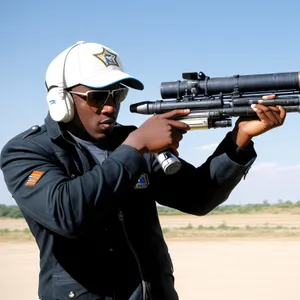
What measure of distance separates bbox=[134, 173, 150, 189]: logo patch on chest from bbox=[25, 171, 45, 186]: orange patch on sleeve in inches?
19.3

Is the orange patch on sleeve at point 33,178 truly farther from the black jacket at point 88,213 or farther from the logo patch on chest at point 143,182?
the logo patch on chest at point 143,182

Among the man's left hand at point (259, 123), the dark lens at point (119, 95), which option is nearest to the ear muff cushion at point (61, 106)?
the dark lens at point (119, 95)

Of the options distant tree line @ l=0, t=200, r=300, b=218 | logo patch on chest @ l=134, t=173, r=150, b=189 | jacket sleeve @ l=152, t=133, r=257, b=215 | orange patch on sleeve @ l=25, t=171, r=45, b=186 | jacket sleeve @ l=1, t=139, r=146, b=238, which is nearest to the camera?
jacket sleeve @ l=1, t=139, r=146, b=238

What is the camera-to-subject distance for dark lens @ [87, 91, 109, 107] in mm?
3326

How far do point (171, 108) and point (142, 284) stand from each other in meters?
0.87

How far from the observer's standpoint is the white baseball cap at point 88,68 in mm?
3332

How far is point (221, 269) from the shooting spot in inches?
649

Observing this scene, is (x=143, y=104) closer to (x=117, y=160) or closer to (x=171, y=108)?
(x=171, y=108)

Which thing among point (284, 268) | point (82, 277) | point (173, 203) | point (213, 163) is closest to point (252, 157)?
point (213, 163)

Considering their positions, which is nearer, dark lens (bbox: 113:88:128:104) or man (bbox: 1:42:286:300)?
man (bbox: 1:42:286:300)

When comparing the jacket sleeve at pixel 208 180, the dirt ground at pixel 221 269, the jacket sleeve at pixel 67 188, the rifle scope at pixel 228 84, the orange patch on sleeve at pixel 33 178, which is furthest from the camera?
the dirt ground at pixel 221 269

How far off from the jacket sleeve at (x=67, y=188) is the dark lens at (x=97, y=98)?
329mm

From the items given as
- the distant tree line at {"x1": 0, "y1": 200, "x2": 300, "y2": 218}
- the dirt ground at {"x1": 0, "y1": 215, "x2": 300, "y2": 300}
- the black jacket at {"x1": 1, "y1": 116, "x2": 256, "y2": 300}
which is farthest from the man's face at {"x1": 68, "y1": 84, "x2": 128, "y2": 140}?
the distant tree line at {"x1": 0, "y1": 200, "x2": 300, "y2": 218}

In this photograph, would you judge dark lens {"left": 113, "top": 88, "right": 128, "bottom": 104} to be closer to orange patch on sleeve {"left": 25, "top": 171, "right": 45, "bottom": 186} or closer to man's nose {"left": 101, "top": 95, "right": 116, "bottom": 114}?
man's nose {"left": 101, "top": 95, "right": 116, "bottom": 114}
